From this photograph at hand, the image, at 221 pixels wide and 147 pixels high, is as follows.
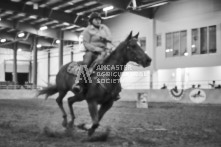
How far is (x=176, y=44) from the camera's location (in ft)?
99.0

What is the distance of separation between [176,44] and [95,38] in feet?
81.4

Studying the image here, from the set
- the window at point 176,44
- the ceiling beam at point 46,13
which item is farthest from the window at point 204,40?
the ceiling beam at point 46,13

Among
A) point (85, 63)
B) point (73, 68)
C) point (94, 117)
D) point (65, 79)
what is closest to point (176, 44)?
point (65, 79)

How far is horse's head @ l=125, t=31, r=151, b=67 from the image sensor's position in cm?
572

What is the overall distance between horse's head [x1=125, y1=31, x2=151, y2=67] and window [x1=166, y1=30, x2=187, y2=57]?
24.4 meters

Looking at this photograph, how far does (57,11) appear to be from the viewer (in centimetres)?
3131

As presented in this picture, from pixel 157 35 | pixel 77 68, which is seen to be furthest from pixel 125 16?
pixel 77 68

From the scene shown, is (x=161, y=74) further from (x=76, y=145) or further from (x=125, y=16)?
(x=76, y=145)

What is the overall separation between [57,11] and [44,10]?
1451 mm

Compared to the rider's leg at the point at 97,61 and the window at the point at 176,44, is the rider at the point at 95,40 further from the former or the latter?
the window at the point at 176,44

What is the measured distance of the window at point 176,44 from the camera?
96.8 feet

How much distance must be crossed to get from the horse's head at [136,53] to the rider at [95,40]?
67 cm

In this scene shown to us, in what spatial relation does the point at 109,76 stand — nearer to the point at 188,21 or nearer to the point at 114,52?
the point at 114,52

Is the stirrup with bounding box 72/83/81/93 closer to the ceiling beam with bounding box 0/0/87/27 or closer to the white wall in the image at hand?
the white wall
